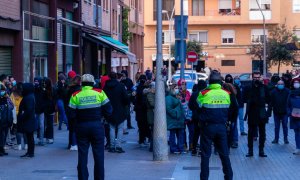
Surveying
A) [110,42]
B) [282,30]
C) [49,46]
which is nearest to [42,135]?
[49,46]

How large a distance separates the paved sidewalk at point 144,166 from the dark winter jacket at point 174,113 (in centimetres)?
75

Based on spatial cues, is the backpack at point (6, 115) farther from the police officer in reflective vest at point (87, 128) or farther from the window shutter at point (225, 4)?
the window shutter at point (225, 4)

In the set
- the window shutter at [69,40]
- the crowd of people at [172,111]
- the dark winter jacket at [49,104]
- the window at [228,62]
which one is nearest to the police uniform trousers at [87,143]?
the crowd of people at [172,111]

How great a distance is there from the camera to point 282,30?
62.1 metres

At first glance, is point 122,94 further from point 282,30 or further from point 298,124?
point 282,30

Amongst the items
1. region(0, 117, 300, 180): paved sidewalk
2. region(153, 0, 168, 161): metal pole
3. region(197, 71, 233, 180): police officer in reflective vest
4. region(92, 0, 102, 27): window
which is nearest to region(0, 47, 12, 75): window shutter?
region(0, 117, 300, 180): paved sidewalk

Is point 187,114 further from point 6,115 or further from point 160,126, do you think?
point 6,115

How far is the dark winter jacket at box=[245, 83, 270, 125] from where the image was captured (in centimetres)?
1669

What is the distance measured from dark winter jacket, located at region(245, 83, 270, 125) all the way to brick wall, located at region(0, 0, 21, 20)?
837 centimetres

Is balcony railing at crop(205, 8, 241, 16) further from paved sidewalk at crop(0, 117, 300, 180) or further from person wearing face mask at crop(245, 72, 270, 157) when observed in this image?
person wearing face mask at crop(245, 72, 270, 157)

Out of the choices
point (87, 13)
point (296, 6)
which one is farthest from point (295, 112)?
point (296, 6)

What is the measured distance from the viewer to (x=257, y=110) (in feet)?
55.0

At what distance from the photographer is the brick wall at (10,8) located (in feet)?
70.7

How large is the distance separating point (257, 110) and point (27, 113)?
205 inches
